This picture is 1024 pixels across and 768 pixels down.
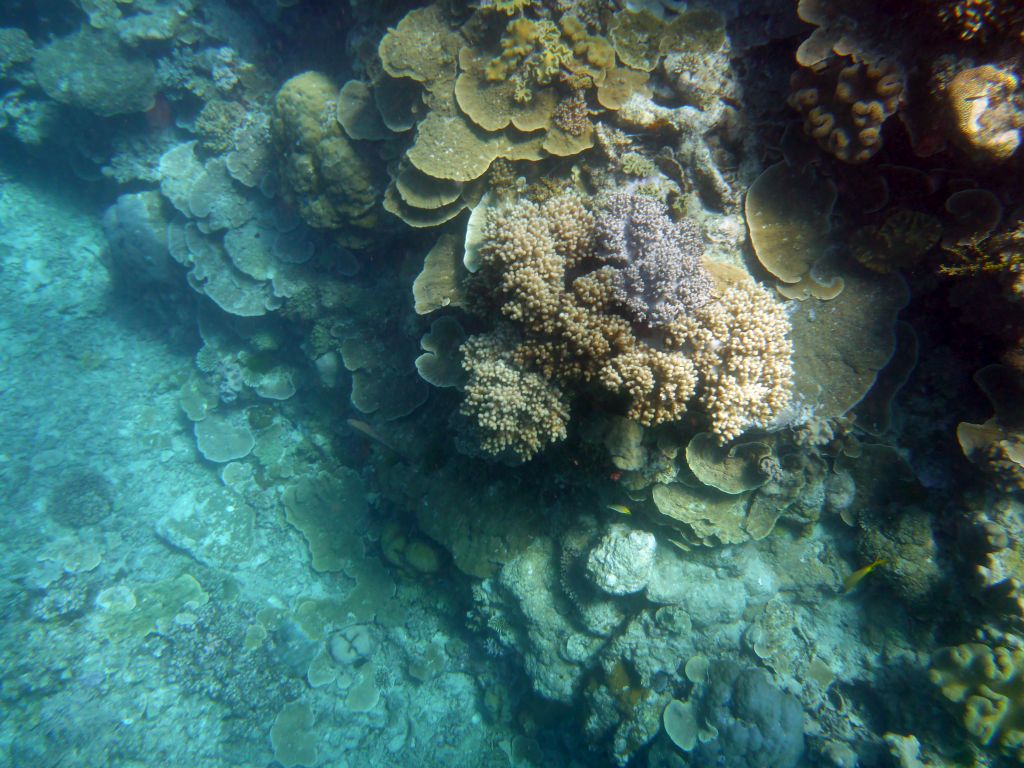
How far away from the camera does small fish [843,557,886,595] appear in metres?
4.48

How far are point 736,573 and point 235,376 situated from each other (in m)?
8.38

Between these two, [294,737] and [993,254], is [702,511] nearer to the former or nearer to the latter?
[993,254]

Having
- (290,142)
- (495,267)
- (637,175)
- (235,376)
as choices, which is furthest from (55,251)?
(637,175)

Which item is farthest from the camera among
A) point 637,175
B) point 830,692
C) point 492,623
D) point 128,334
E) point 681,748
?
point 128,334

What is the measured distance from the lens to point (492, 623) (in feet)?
21.6

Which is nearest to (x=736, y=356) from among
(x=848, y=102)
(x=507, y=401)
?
(x=507, y=401)

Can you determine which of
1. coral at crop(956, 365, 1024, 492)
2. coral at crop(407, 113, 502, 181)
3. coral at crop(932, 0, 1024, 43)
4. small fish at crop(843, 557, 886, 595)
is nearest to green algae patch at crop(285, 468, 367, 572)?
coral at crop(407, 113, 502, 181)

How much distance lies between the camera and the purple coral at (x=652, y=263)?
338 centimetres

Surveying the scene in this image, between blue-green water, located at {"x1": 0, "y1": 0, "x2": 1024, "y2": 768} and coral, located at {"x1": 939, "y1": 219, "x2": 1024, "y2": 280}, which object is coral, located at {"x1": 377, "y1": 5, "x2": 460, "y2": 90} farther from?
coral, located at {"x1": 939, "y1": 219, "x2": 1024, "y2": 280}

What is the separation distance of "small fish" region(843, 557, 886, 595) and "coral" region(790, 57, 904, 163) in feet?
11.5

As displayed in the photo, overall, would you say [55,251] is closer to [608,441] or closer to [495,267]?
[495,267]

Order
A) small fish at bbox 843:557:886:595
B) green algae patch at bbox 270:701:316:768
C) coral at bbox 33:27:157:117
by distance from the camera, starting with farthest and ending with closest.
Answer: coral at bbox 33:27:157:117
green algae patch at bbox 270:701:316:768
small fish at bbox 843:557:886:595

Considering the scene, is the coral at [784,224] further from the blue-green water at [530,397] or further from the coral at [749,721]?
the coral at [749,721]

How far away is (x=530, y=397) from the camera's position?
3.73 m
